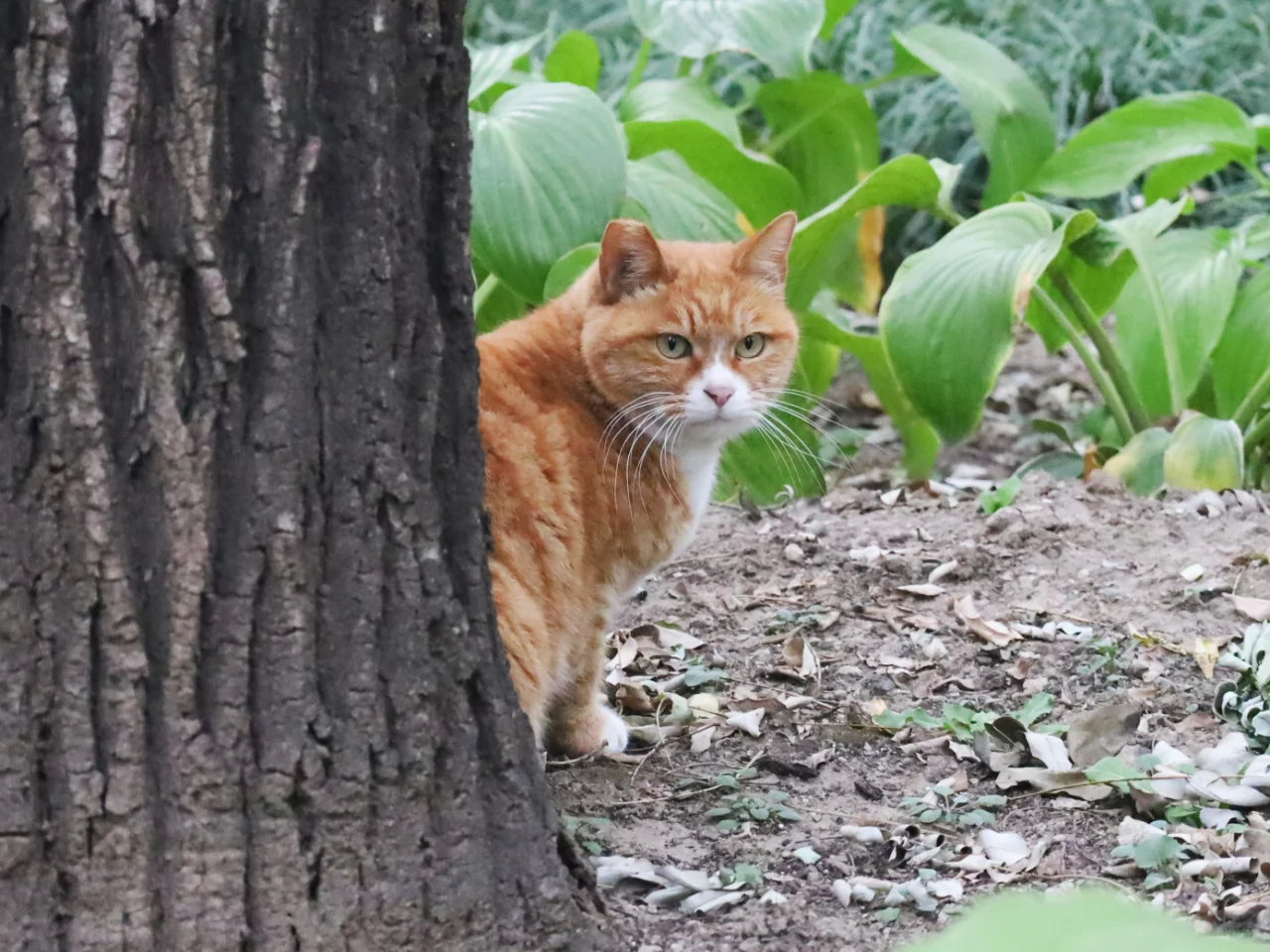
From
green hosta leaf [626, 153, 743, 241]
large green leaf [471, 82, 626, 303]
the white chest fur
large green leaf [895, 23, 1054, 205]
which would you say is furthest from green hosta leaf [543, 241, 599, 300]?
large green leaf [895, 23, 1054, 205]

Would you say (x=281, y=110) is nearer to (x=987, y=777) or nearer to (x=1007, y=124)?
(x=987, y=777)

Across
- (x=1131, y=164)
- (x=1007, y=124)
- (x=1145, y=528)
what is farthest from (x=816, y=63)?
(x=1145, y=528)

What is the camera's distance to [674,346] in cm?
242

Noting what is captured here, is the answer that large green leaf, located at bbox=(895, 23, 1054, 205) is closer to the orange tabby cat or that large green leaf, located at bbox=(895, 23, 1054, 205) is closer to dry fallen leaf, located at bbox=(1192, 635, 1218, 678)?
the orange tabby cat

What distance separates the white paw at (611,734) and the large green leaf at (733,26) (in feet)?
6.69

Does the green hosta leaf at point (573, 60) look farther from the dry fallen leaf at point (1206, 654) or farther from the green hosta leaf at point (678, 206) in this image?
the dry fallen leaf at point (1206, 654)

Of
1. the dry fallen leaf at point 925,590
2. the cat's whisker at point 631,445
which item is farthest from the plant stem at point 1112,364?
the cat's whisker at point 631,445

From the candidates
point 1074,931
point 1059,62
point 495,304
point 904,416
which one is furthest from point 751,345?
point 1059,62

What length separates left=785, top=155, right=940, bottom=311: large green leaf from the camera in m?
3.28

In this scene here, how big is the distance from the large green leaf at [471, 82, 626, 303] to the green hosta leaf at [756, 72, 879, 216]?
142cm

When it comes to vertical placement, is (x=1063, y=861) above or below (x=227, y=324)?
below

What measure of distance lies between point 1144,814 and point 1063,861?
0.20 m

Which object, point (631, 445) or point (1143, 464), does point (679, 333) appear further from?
point (1143, 464)

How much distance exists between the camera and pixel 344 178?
1287mm
